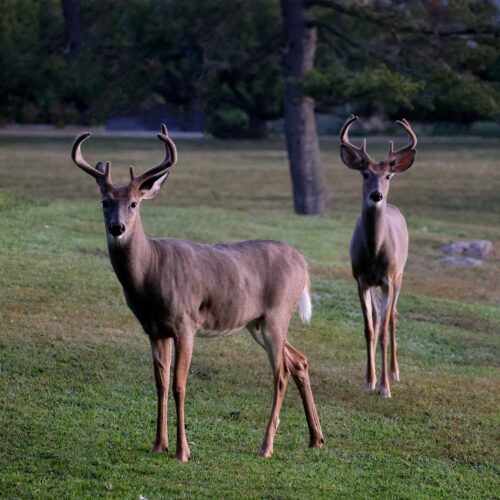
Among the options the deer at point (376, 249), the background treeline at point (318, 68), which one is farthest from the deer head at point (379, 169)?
the background treeline at point (318, 68)

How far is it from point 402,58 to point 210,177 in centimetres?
1080

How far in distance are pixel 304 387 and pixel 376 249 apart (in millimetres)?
2580

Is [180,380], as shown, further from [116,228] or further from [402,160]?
[402,160]

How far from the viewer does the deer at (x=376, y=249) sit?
31.5 feet

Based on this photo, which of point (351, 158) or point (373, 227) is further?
point (351, 158)

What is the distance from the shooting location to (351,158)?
33.3 feet

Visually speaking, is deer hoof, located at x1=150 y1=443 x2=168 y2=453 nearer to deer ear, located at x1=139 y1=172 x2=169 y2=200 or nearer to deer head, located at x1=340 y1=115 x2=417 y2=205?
deer ear, located at x1=139 y1=172 x2=169 y2=200

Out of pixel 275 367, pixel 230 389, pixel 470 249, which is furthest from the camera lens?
pixel 470 249

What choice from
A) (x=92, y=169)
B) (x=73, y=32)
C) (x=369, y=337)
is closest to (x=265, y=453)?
(x=92, y=169)

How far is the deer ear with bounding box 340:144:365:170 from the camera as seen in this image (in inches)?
390

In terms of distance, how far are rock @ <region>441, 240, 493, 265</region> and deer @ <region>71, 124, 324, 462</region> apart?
36.0ft

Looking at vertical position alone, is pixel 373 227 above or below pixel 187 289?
below

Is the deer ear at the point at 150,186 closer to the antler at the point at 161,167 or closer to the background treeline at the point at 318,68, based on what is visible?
the antler at the point at 161,167

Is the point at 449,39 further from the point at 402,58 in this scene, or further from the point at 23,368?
the point at 23,368
